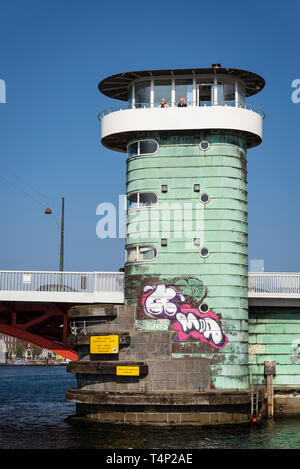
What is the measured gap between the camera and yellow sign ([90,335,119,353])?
46.9 metres

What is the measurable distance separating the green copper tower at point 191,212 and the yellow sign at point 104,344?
7.65ft

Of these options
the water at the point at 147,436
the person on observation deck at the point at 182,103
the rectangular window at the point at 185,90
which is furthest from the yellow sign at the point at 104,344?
the rectangular window at the point at 185,90

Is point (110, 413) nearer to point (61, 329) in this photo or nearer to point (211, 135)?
point (61, 329)

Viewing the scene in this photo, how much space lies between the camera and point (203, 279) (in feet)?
159

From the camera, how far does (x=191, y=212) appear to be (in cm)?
4922

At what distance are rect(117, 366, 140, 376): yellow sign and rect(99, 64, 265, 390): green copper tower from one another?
3.01m

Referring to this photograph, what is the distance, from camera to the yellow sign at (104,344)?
46.9 meters

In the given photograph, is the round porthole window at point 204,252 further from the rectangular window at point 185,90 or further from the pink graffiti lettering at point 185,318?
the rectangular window at point 185,90

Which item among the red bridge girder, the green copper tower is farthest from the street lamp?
the green copper tower

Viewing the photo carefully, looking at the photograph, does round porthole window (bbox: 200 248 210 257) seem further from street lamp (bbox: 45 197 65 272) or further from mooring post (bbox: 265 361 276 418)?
street lamp (bbox: 45 197 65 272)

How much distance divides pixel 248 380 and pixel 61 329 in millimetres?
15153

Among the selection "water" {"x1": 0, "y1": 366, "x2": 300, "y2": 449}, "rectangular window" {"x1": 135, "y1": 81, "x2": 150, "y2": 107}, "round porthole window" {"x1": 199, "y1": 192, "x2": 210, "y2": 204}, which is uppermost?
"rectangular window" {"x1": 135, "y1": 81, "x2": 150, "y2": 107}

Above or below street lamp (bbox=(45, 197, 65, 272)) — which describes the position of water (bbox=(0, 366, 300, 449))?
below
